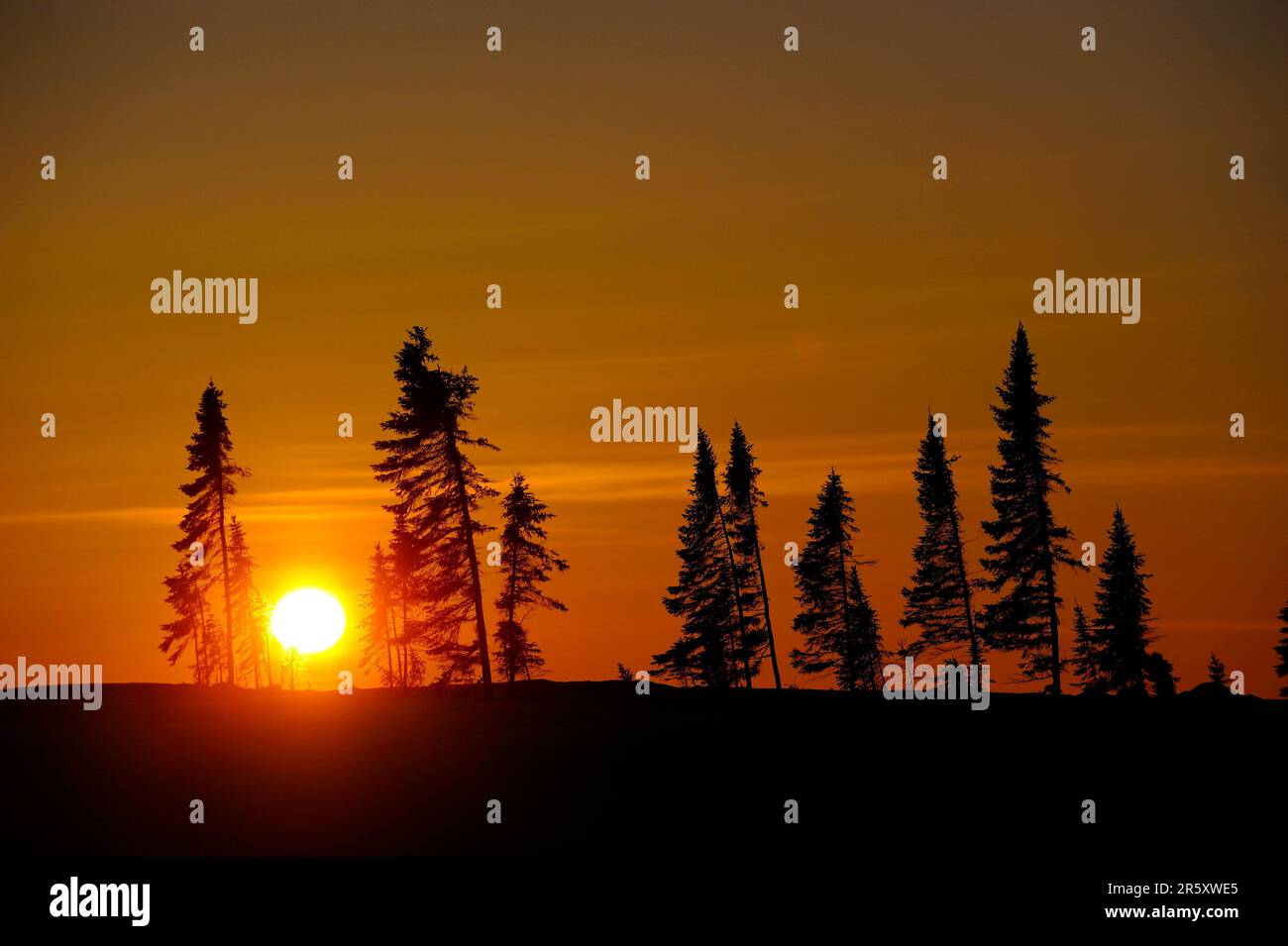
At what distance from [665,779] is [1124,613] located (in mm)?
31845

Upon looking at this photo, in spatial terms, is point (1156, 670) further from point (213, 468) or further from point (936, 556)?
point (213, 468)

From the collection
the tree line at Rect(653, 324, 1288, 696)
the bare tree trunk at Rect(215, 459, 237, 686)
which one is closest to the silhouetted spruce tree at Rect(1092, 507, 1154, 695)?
the tree line at Rect(653, 324, 1288, 696)

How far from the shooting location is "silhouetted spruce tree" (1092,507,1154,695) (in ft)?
222

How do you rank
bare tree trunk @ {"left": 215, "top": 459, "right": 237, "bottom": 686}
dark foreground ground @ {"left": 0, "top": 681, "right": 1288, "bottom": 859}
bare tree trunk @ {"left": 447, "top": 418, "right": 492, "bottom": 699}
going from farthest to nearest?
1. bare tree trunk @ {"left": 215, "top": 459, "right": 237, "bottom": 686}
2. bare tree trunk @ {"left": 447, "top": 418, "right": 492, "bottom": 699}
3. dark foreground ground @ {"left": 0, "top": 681, "right": 1288, "bottom": 859}

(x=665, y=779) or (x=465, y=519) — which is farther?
(x=465, y=519)

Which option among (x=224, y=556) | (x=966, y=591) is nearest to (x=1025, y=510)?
(x=966, y=591)

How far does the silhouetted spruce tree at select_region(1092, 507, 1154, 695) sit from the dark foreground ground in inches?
539

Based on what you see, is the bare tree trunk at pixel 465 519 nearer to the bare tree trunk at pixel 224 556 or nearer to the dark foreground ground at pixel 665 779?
→ the dark foreground ground at pixel 665 779

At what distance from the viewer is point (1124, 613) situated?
67.7m

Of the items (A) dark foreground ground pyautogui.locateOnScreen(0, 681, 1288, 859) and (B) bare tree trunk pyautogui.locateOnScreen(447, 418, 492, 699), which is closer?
(A) dark foreground ground pyautogui.locateOnScreen(0, 681, 1288, 859)

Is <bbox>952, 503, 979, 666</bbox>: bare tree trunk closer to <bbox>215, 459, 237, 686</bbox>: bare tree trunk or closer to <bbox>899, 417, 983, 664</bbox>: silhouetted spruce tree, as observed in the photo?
<bbox>899, 417, 983, 664</bbox>: silhouetted spruce tree
